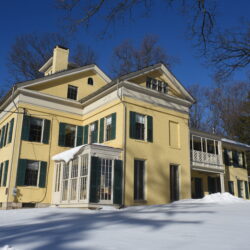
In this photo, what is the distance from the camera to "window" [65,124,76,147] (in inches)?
736

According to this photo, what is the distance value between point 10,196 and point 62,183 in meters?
2.77

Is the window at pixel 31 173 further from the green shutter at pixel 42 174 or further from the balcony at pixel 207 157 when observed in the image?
the balcony at pixel 207 157

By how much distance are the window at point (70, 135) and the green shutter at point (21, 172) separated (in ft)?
9.93

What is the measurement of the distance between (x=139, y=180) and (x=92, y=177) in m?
3.07

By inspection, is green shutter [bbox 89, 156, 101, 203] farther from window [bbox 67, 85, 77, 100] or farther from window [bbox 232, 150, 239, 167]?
window [bbox 232, 150, 239, 167]

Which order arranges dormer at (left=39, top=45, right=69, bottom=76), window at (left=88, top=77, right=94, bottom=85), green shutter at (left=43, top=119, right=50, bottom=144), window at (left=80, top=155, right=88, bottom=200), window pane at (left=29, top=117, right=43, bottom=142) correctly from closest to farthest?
window at (left=80, top=155, right=88, bottom=200)
window pane at (left=29, top=117, right=43, bottom=142)
green shutter at (left=43, top=119, right=50, bottom=144)
window at (left=88, top=77, right=94, bottom=85)
dormer at (left=39, top=45, right=69, bottom=76)

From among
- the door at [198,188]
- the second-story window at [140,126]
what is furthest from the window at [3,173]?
the door at [198,188]

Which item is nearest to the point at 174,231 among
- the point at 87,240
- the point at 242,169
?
the point at 87,240

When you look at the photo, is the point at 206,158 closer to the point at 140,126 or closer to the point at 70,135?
the point at 140,126

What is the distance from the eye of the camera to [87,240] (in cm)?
495

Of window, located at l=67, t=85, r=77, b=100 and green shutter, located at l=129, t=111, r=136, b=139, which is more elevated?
window, located at l=67, t=85, r=77, b=100

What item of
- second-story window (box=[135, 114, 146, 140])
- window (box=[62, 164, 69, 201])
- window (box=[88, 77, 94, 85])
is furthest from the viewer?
window (box=[88, 77, 94, 85])

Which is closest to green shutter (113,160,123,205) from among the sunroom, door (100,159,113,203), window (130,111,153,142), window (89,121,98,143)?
the sunroom

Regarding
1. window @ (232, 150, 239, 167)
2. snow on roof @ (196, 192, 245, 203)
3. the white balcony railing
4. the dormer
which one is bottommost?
snow on roof @ (196, 192, 245, 203)
